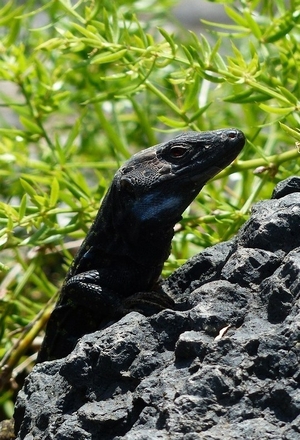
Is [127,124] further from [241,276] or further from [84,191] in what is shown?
[241,276]

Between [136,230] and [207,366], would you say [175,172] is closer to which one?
[136,230]

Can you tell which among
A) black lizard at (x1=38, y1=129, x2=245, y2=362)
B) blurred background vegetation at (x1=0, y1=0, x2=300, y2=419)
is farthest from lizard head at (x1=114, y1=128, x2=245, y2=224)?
blurred background vegetation at (x1=0, y1=0, x2=300, y2=419)

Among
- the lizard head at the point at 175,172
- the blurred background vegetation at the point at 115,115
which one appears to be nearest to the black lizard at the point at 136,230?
Result: the lizard head at the point at 175,172

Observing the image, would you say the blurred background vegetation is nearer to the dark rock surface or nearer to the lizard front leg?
the lizard front leg

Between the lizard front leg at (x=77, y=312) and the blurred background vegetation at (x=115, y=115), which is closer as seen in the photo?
the lizard front leg at (x=77, y=312)

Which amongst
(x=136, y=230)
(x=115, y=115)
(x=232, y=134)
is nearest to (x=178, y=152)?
(x=232, y=134)

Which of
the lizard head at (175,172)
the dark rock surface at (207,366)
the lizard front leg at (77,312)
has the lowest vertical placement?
the dark rock surface at (207,366)

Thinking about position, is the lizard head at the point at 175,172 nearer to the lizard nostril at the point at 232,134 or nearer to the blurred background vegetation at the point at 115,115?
the lizard nostril at the point at 232,134
